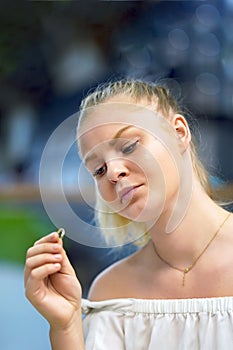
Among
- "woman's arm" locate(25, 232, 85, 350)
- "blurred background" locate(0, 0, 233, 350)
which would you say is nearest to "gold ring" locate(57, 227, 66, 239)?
"woman's arm" locate(25, 232, 85, 350)

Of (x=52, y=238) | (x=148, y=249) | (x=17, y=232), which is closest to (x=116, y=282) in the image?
(x=148, y=249)

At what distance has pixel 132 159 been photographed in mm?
528

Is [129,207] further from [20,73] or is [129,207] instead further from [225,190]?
[20,73]

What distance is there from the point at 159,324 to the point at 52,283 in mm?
124

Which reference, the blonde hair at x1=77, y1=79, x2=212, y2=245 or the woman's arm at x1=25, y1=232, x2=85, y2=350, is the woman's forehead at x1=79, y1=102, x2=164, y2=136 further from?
the woman's arm at x1=25, y1=232, x2=85, y2=350

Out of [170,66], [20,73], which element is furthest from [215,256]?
[20,73]

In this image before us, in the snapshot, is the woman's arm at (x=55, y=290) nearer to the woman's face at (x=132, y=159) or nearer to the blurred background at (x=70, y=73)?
the woman's face at (x=132, y=159)

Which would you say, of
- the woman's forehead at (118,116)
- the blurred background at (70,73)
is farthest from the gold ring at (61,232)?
the blurred background at (70,73)

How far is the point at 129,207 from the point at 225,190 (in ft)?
0.81

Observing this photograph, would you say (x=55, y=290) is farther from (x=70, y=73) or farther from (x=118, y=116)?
(x=70, y=73)

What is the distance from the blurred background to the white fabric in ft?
1.23

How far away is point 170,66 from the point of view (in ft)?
3.26

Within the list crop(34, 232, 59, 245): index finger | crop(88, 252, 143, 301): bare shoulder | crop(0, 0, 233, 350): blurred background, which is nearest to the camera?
crop(34, 232, 59, 245): index finger

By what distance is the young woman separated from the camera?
52cm
